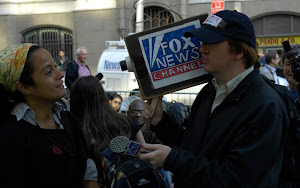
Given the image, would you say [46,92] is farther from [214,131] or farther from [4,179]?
[214,131]

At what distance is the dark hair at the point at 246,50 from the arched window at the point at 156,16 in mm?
15276

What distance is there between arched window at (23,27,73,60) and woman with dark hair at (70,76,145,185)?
15.3 m

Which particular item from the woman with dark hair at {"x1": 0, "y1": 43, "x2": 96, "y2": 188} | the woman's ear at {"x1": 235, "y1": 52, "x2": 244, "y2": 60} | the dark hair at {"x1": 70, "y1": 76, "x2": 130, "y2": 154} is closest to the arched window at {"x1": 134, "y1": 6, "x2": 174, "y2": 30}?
the dark hair at {"x1": 70, "y1": 76, "x2": 130, "y2": 154}

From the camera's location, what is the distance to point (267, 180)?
1.85 meters

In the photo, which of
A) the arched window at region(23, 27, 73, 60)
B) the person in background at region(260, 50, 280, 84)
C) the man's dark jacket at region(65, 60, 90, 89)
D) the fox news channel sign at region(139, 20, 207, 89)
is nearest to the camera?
the fox news channel sign at region(139, 20, 207, 89)

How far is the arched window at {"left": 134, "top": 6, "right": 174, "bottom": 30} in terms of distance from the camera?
17188mm

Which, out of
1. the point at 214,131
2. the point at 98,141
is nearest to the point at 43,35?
the point at 98,141

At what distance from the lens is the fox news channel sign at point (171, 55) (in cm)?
240

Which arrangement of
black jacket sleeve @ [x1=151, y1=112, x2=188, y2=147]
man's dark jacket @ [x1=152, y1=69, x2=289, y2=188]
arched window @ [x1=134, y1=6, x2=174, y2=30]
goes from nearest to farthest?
man's dark jacket @ [x1=152, y1=69, x2=289, y2=188] → black jacket sleeve @ [x1=151, y1=112, x2=188, y2=147] → arched window @ [x1=134, y1=6, x2=174, y2=30]

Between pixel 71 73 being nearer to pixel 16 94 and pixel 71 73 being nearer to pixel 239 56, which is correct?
pixel 16 94

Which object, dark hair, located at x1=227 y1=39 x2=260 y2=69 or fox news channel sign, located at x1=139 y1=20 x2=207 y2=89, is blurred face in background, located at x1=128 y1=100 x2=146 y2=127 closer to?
fox news channel sign, located at x1=139 y1=20 x2=207 y2=89

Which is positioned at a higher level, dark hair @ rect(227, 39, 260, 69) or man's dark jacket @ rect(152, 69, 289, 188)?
dark hair @ rect(227, 39, 260, 69)

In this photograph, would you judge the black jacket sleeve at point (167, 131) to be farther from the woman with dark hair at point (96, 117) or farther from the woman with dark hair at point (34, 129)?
the woman with dark hair at point (96, 117)

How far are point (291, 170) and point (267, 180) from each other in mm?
192
